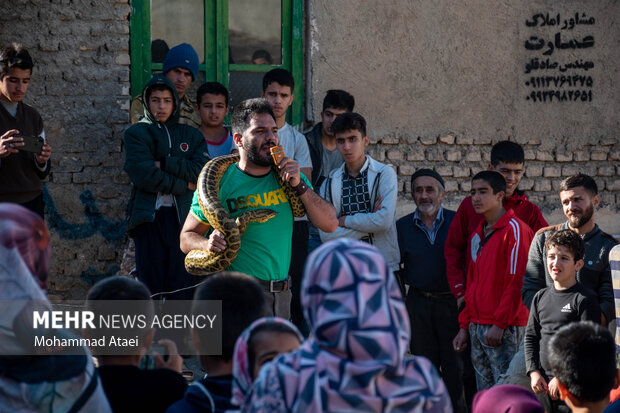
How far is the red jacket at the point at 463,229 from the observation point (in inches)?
213

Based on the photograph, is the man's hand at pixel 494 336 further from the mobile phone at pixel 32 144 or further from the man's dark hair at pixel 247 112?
the mobile phone at pixel 32 144

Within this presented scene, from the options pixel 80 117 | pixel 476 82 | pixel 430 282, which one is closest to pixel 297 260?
pixel 430 282

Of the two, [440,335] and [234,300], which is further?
[440,335]

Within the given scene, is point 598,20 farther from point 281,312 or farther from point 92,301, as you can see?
point 92,301

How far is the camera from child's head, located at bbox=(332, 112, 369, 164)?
5699 millimetres

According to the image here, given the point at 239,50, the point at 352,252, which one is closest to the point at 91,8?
the point at 239,50

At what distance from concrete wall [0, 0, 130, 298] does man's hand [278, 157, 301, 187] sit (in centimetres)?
310

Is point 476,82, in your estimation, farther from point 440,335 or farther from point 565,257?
point 565,257

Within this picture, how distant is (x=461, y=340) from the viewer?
5.24 metres

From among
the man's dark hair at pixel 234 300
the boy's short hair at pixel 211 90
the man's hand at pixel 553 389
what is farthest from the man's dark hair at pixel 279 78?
the man's dark hair at pixel 234 300

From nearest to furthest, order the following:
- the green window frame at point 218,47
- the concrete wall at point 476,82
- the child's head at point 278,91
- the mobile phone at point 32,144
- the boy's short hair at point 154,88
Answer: the mobile phone at point 32,144
the boy's short hair at point 154,88
the child's head at point 278,91
the green window frame at point 218,47
the concrete wall at point 476,82

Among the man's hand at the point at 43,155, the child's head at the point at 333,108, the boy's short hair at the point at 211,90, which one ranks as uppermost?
the boy's short hair at the point at 211,90

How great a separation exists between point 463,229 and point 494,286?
66 centimetres

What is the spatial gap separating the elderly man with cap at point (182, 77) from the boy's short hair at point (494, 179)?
2637 millimetres
